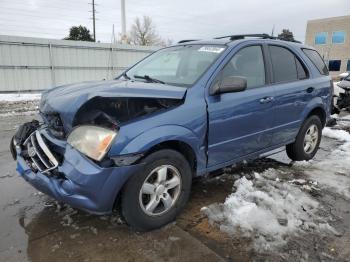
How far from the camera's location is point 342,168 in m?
5.07

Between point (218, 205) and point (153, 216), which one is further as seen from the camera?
point (218, 205)

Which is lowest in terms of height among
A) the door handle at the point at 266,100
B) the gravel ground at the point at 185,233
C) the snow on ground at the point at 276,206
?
the gravel ground at the point at 185,233

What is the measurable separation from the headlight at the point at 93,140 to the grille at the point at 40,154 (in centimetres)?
28

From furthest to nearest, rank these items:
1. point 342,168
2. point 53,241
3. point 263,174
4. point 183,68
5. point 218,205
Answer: point 342,168
point 263,174
point 183,68
point 218,205
point 53,241

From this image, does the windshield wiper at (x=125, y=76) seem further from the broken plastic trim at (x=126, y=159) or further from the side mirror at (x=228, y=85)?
the broken plastic trim at (x=126, y=159)

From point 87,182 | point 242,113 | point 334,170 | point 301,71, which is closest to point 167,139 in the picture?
point 87,182

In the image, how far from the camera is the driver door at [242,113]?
142 inches

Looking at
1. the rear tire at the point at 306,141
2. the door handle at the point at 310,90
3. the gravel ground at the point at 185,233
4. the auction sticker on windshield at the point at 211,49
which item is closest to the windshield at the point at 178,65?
the auction sticker on windshield at the point at 211,49

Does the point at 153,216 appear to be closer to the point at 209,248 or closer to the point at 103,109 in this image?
the point at 209,248

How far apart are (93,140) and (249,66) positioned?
7.39 ft

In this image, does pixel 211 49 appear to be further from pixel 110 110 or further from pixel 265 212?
pixel 265 212

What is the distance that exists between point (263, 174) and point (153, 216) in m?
2.08

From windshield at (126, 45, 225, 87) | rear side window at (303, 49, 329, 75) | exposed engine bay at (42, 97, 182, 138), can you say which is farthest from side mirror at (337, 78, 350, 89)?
exposed engine bay at (42, 97, 182, 138)

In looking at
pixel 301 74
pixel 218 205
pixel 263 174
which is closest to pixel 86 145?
pixel 218 205
